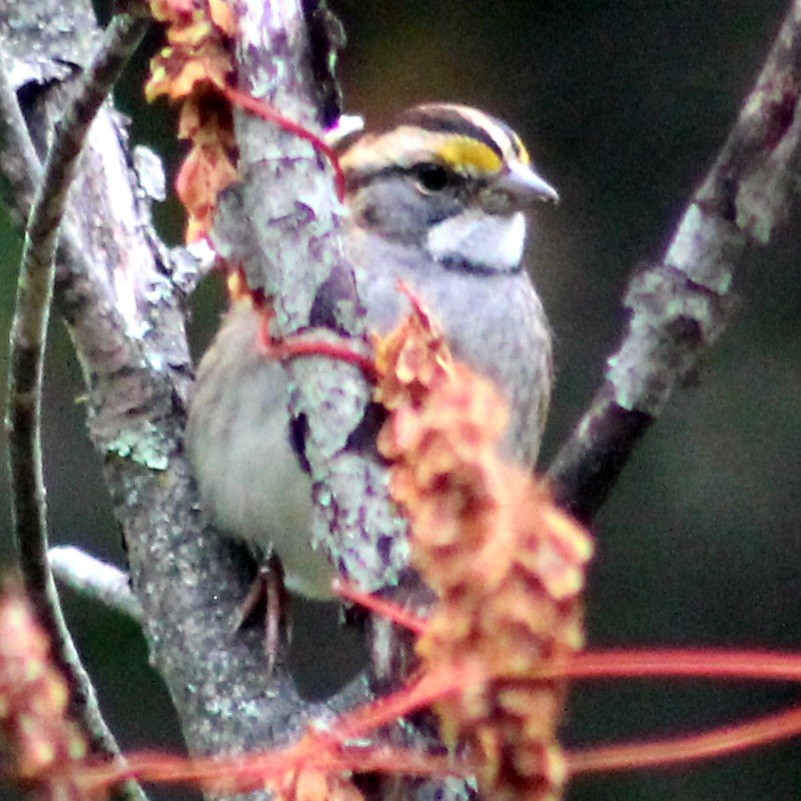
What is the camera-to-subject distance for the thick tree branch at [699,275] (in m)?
0.87

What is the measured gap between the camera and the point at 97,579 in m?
1.58

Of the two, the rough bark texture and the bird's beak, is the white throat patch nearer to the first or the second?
the bird's beak

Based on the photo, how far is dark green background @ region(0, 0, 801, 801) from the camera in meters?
2.74

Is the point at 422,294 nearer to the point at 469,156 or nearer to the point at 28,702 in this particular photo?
the point at 469,156

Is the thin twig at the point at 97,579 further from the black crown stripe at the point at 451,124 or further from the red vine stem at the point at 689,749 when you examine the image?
the red vine stem at the point at 689,749

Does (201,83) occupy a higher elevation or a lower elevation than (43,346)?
higher

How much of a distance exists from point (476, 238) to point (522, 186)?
77 mm

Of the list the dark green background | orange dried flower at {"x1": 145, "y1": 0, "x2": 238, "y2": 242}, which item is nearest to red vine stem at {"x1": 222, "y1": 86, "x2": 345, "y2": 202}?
orange dried flower at {"x1": 145, "y1": 0, "x2": 238, "y2": 242}

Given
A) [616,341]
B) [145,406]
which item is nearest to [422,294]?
[145,406]

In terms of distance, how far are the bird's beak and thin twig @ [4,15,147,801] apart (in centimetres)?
57

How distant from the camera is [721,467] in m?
2.76

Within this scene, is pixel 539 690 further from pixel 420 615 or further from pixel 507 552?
pixel 420 615

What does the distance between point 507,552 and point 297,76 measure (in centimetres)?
57

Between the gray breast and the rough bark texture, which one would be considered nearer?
the rough bark texture
